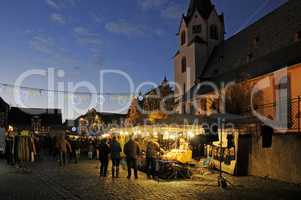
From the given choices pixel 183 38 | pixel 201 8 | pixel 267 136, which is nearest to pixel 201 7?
pixel 201 8

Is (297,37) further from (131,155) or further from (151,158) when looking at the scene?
(131,155)

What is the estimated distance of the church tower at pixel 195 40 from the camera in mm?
51469

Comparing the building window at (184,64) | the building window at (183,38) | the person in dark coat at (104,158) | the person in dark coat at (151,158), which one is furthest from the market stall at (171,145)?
the building window at (183,38)

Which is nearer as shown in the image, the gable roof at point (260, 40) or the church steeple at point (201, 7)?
the gable roof at point (260, 40)

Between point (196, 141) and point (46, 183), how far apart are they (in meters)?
7.27

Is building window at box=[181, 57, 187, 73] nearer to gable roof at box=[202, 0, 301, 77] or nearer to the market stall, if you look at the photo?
gable roof at box=[202, 0, 301, 77]

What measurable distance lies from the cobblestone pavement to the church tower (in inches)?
1410

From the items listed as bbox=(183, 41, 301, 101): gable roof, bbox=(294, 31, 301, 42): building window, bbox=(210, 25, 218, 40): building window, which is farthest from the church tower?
bbox=(294, 31, 301, 42): building window

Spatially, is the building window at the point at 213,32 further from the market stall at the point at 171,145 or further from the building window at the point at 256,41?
the market stall at the point at 171,145

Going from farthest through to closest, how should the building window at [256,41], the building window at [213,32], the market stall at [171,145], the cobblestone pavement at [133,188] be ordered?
the building window at [213,32] → the building window at [256,41] → the market stall at [171,145] → the cobblestone pavement at [133,188]

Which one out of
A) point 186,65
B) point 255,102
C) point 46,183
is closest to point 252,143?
point 46,183

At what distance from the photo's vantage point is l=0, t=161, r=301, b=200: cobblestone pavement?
38.2 feet

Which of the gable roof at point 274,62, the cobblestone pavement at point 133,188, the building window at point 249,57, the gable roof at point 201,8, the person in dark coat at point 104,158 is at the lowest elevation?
the cobblestone pavement at point 133,188

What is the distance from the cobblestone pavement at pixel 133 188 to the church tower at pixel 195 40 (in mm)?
35811
